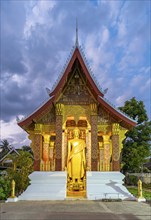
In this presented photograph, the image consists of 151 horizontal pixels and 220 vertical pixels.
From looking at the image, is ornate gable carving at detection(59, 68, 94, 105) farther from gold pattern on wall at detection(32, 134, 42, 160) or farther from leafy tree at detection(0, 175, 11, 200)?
leafy tree at detection(0, 175, 11, 200)

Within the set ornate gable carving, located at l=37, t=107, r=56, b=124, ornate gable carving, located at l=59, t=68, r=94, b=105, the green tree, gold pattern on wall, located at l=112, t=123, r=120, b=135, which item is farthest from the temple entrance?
the green tree

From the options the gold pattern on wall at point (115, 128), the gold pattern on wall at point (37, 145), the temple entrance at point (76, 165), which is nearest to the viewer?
the gold pattern on wall at point (37, 145)

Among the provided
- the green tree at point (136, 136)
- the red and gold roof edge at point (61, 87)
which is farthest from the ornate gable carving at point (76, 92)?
the green tree at point (136, 136)

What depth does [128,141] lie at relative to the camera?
2202cm

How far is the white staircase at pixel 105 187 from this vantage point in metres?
10.8

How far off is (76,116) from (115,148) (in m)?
2.15

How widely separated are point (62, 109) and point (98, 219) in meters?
6.30

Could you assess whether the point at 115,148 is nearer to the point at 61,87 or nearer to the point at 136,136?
the point at 61,87

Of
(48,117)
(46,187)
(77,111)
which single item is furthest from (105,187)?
(48,117)

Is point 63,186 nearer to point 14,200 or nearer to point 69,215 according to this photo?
point 14,200

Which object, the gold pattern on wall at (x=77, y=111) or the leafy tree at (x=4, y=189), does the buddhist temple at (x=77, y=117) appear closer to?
the gold pattern on wall at (x=77, y=111)

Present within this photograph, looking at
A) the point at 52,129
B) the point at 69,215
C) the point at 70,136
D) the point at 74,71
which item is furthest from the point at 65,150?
the point at 69,215

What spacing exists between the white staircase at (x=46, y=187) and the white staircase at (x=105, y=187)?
3.43 feet

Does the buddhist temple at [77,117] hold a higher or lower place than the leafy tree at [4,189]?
higher
